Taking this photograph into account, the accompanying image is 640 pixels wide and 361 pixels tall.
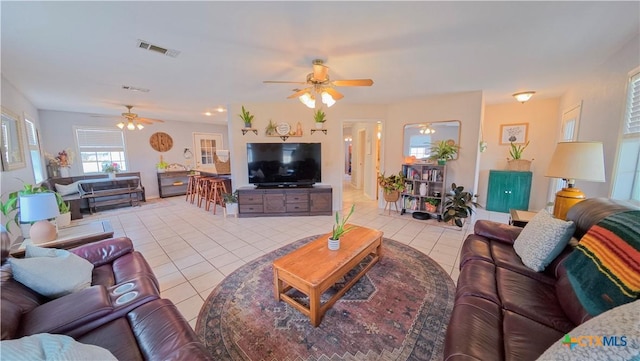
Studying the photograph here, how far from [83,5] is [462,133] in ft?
16.1

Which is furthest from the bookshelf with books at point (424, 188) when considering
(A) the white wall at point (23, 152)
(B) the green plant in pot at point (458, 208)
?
(A) the white wall at point (23, 152)

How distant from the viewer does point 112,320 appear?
1.21 meters

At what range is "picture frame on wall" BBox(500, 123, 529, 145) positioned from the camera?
15.4ft

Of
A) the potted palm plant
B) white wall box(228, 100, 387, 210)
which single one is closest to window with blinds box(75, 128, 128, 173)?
white wall box(228, 100, 387, 210)

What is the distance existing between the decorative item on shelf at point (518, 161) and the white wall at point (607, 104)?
1.65m

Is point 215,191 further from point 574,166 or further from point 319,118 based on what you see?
point 574,166

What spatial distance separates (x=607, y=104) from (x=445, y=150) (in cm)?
186

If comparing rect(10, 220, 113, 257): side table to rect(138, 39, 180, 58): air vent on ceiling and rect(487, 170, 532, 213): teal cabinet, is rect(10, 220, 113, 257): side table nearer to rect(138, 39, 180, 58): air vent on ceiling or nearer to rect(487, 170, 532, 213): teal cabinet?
rect(138, 39, 180, 58): air vent on ceiling

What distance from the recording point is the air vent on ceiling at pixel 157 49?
2182mm

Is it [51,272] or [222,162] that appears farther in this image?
[222,162]

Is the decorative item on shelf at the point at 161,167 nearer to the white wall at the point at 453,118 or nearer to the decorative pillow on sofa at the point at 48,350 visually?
the white wall at the point at 453,118

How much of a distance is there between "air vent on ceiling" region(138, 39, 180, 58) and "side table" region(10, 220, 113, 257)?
1893 mm

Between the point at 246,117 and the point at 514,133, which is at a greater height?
the point at 246,117

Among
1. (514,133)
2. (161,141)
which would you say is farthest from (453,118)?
(161,141)
